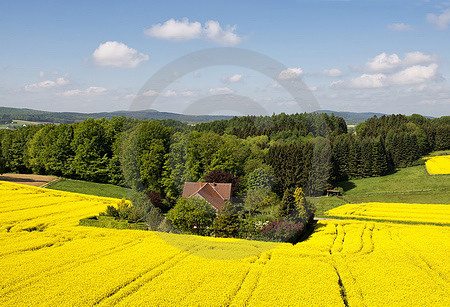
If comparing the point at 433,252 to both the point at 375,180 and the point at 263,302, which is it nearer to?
the point at 263,302

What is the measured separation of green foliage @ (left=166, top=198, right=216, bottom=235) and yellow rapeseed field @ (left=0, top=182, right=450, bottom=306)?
324 cm

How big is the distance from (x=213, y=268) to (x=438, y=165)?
257 feet

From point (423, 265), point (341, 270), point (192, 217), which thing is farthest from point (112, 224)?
point (423, 265)

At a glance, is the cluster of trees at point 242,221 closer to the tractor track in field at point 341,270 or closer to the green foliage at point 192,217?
the green foliage at point 192,217

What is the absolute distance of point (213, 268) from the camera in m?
23.5

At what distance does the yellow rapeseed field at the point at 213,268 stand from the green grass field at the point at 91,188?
21.1 m

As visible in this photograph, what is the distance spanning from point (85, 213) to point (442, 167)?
77.6 metres

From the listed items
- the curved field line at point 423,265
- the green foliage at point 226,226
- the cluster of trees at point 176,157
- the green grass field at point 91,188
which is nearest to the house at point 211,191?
the cluster of trees at point 176,157

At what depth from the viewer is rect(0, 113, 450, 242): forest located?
5153 cm

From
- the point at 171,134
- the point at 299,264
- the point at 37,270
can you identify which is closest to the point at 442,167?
the point at 171,134

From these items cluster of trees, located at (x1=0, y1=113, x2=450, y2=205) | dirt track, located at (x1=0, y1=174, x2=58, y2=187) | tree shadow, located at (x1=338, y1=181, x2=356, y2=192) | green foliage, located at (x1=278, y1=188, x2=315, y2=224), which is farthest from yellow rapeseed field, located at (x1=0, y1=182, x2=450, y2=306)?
tree shadow, located at (x1=338, y1=181, x2=356, y2=192)

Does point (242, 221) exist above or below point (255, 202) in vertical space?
below

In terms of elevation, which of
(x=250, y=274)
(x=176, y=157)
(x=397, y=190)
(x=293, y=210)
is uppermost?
(x=176, y=157)

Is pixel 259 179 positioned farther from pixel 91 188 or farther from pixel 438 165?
pixel 438 165
